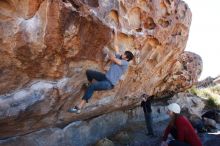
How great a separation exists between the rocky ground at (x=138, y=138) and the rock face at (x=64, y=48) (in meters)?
1.14

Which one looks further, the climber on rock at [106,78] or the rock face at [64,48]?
the climber on rock at [106,78]

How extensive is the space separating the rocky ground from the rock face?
3.74ft

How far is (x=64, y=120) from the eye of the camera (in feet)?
38.5

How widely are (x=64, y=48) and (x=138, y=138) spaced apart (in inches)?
245

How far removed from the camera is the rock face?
8430 millimetres

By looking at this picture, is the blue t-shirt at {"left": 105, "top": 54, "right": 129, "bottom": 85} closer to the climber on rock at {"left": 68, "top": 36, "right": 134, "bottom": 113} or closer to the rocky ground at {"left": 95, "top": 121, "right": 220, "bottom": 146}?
the climber on rock at {"left": 68, "top": 36, "right": 134, "bottom": 113}

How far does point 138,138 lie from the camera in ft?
46.9

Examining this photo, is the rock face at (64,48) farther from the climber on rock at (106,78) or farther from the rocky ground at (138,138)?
the rocky ground at (138,138)

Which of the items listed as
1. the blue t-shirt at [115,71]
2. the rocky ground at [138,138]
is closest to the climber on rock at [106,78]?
the blue t-shirt at [115,71]

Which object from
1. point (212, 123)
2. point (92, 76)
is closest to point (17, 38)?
point (92, 76)

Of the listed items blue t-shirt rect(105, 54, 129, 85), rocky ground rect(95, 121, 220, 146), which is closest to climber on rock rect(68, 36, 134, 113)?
blue t-shirt rect(105, 54, 129, 85)

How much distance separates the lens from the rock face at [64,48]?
8430 millimetres

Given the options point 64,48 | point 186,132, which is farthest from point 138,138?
point 64,48

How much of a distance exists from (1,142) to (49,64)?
251 cm
